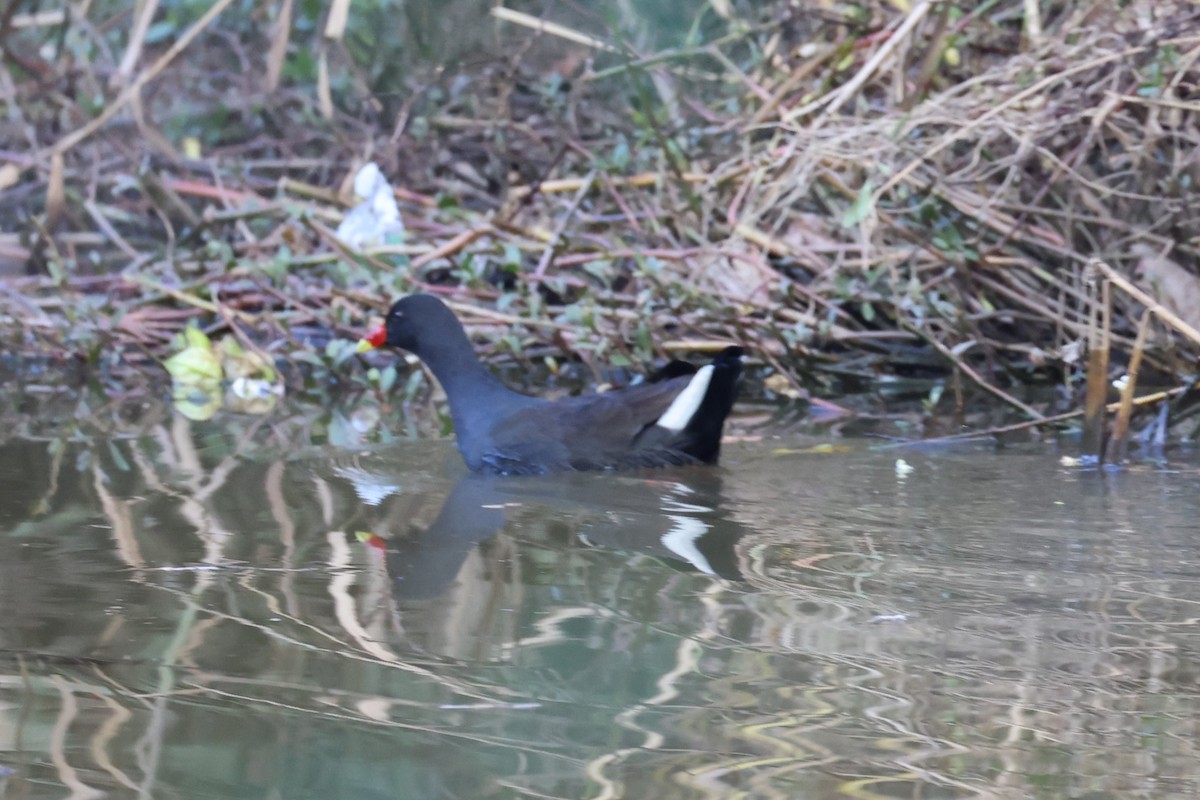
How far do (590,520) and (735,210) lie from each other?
2.64m

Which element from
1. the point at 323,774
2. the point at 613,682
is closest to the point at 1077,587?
the point at 613,682

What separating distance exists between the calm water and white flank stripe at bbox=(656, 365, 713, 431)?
306 mm

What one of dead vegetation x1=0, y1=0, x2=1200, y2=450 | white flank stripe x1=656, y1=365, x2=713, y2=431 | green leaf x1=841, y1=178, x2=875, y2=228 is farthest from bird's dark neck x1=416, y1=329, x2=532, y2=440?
green leaf x1=841, y1=178, x2=875, y2=228

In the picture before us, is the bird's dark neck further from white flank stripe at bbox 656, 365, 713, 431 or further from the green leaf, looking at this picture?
the green leaf

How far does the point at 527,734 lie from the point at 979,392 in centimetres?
375

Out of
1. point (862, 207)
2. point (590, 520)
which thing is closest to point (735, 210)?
point (862, 207)

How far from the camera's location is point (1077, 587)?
2803mm

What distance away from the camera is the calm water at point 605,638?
6.45 ft

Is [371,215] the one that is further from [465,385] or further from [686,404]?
[686,404]

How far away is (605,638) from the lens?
8.25ft

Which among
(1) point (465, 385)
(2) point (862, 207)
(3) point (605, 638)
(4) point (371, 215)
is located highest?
(4) point (371, 215)

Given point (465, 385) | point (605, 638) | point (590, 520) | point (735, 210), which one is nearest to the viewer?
point (605, 638)

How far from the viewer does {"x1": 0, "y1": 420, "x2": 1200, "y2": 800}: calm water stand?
1.97 metres

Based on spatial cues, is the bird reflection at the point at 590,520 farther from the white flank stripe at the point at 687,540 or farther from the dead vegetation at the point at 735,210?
the dead vegetation at the point at 735,210
